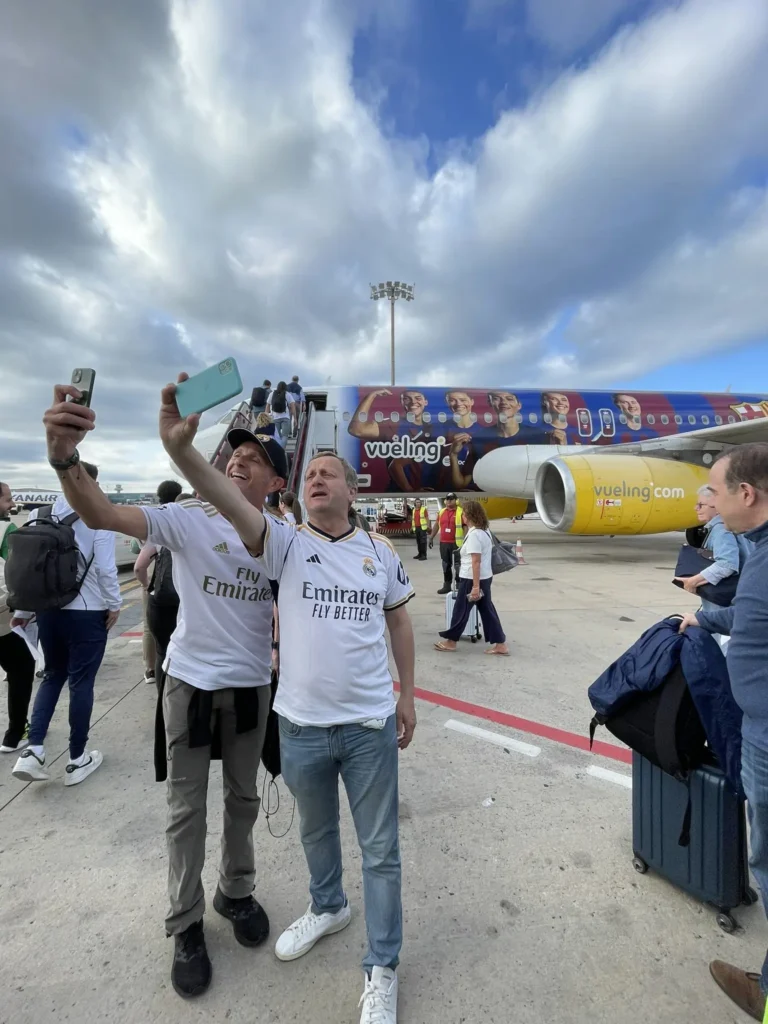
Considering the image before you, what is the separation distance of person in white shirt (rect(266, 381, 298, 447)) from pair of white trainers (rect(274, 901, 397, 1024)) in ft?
30.2

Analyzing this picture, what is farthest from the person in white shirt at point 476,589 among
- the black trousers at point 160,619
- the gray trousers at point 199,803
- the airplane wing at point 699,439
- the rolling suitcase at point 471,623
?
the airplane wing at point 699,439

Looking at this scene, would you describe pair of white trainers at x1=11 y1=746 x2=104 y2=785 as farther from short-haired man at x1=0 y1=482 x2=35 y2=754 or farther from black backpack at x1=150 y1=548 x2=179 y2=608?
black backpack at x1=150 y1=548 x2=179 y2=608

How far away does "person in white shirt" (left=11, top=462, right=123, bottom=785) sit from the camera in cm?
294

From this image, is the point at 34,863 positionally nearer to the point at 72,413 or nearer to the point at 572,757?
the point at 72,413

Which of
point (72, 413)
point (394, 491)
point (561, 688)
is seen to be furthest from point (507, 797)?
point (394, 491)

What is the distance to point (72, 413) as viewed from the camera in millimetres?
1425

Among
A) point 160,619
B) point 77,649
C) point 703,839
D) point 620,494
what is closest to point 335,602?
point 160,619

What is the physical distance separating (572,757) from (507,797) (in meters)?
0.62

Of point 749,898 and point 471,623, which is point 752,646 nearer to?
point 749,898

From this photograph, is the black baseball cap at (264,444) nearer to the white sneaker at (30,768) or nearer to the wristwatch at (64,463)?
the wristwatch at (64,463)

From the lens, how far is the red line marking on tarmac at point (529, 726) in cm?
317

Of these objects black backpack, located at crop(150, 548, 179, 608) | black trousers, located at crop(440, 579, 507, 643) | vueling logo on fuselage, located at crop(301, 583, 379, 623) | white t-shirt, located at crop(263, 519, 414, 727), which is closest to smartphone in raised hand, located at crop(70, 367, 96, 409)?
white t-shirt, located at crop(263, 519, 414, 727)

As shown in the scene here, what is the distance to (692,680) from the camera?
1900 millimetres

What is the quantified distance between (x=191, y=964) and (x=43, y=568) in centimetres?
201
